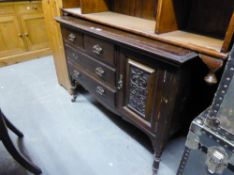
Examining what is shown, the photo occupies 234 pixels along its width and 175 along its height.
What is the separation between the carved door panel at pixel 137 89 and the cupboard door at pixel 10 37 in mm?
2143

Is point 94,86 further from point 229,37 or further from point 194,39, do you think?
point 229,37

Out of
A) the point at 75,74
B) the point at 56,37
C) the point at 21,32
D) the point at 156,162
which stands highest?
the point at 56,37

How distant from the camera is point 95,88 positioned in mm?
1521

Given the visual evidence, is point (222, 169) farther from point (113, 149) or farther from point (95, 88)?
point (95, 88)

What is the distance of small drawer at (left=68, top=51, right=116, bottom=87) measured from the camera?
1298 mm

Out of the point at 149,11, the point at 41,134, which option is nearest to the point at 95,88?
the point at 41,134

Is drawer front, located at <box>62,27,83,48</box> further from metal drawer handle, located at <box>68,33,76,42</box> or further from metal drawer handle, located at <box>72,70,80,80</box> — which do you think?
→ metal drawer handle, located at <box>72,70,80,80</box>

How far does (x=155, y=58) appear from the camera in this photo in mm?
933

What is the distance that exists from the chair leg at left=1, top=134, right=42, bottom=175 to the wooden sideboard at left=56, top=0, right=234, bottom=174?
0.67m

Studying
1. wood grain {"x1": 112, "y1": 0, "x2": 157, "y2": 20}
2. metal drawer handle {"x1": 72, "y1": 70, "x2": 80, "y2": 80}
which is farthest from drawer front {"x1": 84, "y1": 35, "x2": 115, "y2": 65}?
wood grain {"x1": 112, "y1": 0, "x2": 157, "y2": 20}

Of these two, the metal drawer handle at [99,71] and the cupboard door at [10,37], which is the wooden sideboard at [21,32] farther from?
the metal drawer handle at [99,71]

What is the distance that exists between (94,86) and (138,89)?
497 mm

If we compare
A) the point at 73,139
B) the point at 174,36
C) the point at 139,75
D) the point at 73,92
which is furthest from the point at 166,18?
the point at 73,92

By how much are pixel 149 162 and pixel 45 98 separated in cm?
130
